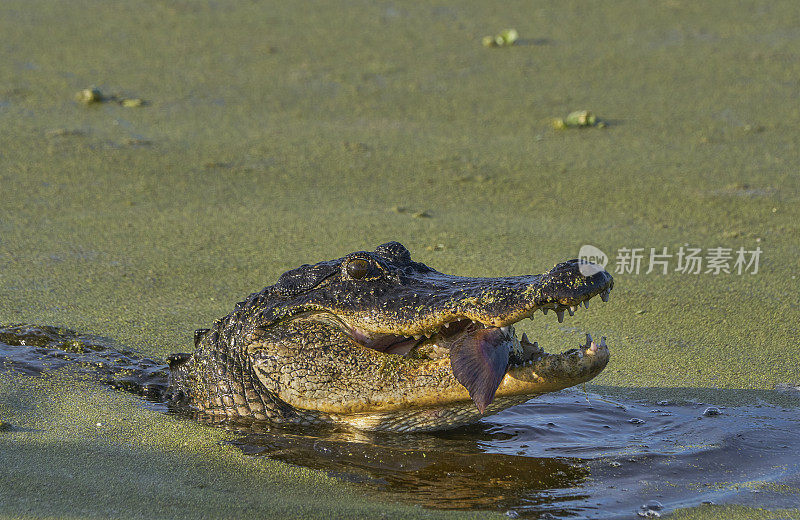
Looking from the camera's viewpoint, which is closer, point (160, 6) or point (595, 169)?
point (595, 169)

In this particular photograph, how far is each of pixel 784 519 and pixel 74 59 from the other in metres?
7.35

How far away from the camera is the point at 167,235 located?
6.00 meters

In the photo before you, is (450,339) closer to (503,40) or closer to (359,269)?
(359,269)

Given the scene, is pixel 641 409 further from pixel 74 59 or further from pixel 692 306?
pixel 74 59

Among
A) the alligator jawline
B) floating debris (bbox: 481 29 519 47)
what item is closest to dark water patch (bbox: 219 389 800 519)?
the alligator jawline

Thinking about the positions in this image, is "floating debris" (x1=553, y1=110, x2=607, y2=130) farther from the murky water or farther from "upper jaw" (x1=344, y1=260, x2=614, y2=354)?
"upper jaw" (x1=344, y1=260, x2=614, y2=354)

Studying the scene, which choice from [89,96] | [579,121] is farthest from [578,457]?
[89,96]

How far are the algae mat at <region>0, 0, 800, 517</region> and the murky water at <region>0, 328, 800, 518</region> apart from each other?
0.64 feet

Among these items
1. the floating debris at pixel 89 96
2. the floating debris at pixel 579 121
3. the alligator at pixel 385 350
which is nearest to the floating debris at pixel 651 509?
the alligator at pixel 385 350

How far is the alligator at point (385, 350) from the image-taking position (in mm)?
3322

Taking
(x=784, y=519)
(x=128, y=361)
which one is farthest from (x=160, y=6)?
(x=784, y=519)

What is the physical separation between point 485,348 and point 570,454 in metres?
0.67

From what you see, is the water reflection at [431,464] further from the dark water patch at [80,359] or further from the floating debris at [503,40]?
the floating debris at [503,40]

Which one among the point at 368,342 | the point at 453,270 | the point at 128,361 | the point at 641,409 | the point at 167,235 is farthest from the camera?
the point at 167,235
